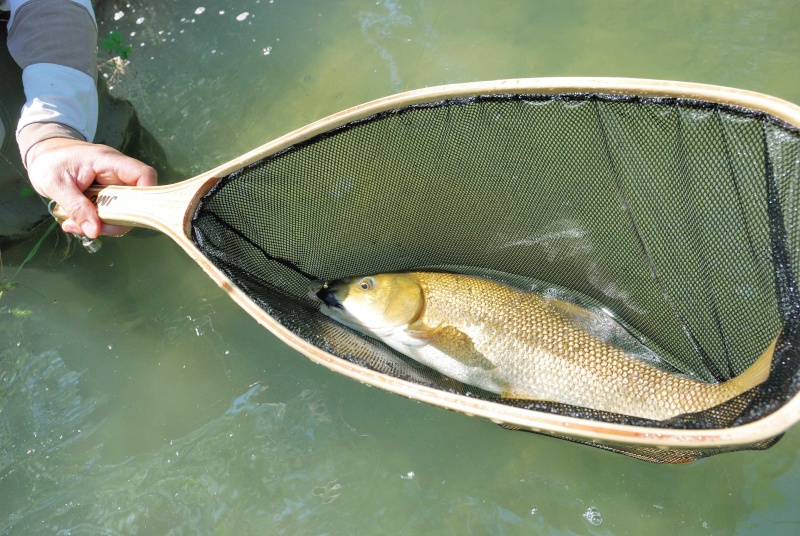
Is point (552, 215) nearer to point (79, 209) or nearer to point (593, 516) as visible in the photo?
point (593, 516)

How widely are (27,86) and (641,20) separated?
333cm

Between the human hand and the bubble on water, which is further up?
the human hand

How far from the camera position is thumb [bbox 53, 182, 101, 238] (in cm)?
209

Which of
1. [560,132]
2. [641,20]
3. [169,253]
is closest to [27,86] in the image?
[169,253]

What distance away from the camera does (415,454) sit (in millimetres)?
2373

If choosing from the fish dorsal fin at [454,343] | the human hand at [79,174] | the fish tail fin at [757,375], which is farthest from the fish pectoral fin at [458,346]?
the human hand at [79,174]

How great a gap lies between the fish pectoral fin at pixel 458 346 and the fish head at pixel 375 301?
0.43 ft

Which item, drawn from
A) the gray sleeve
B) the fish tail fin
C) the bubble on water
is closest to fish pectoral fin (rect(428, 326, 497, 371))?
the bubble on water

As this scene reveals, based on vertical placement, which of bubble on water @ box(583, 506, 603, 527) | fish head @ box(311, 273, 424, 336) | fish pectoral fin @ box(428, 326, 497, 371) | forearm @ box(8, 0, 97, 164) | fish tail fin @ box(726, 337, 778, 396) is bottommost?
bubble on water @ box(583, 506, 603, 527)

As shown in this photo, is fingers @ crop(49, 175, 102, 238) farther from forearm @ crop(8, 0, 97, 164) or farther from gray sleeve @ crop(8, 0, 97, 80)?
gray sleeve @ crop(8, 0, 97, 80)

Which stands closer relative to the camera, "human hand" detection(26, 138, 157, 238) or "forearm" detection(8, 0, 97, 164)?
"human hand" detection(26, 138, 157, 238)

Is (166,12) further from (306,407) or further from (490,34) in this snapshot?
(306,407)

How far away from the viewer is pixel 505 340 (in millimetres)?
2307

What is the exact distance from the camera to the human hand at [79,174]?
2107 mm
